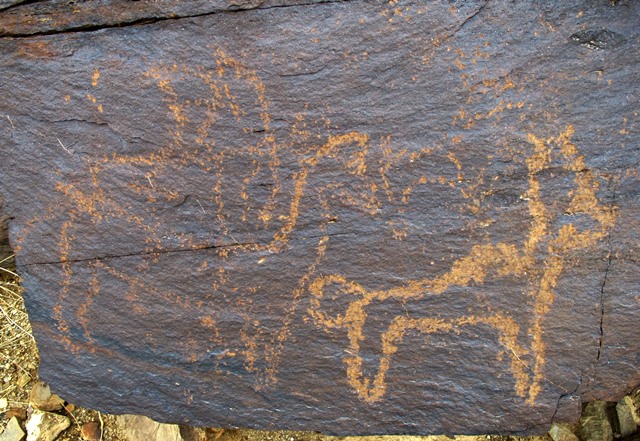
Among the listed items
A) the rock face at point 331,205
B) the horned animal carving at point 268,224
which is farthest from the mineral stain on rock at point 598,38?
the horned animal carving at point 268,224

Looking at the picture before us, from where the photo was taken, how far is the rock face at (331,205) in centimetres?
152

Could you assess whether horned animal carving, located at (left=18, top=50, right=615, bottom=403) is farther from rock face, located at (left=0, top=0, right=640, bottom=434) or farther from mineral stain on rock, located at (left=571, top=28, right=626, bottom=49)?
mineral stain on rock, located at (left=571, top=28, right=626, bottom=49)

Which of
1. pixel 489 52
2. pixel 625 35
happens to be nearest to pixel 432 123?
pixel 489 52

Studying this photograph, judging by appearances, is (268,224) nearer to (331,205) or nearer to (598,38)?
(331,205)

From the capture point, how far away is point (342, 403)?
1676mm

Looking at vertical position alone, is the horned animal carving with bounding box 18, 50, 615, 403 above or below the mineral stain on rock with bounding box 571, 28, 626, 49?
below

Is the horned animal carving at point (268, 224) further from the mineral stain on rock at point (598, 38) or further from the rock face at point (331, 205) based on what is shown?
the mineral stain on rock at point (598, 38)

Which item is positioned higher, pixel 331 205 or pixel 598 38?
pixel 598 38

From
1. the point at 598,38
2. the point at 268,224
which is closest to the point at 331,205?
the point at 268,224

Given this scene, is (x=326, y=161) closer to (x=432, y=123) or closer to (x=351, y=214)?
(x=351, y=214)

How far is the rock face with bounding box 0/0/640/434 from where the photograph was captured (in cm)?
152

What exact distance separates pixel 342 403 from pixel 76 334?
676 millimetres

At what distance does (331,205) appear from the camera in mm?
1591

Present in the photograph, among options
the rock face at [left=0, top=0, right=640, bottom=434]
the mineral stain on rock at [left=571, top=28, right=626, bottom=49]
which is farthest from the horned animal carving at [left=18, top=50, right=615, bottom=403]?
the mineral stain on rock at [left=571, top=28, right=626, bottom=49]
